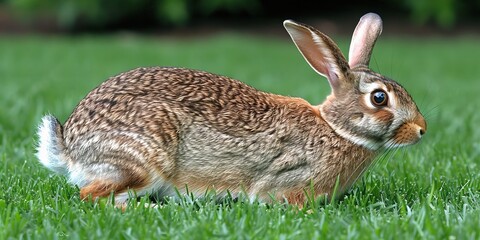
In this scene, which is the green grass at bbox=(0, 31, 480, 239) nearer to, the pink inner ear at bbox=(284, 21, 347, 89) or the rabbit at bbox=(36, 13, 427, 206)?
the rabbit at bbox=(36, 13, 427, 206)

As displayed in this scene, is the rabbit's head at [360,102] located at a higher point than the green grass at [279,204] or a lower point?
higher

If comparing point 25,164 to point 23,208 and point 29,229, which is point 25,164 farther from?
point 29,229

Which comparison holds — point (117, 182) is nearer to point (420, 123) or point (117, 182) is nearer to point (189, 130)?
point (189, 130)

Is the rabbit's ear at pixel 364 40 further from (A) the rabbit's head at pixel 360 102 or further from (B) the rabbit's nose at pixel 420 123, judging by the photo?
(B) the rabbit's nose at pixel 420 123

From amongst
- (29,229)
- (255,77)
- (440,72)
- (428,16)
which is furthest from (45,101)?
(428,16)

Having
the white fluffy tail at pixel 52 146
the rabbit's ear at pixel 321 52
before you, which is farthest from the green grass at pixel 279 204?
the rabbit's ear at pixel 321 52

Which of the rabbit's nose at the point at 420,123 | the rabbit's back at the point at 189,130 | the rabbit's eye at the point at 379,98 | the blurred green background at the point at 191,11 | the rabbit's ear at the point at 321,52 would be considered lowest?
the blurred green background at the point at 191,11
